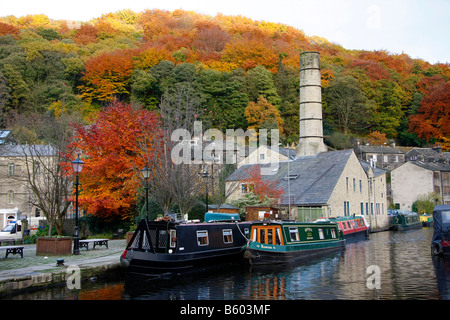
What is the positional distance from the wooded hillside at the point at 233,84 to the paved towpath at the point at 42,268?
37104 mm

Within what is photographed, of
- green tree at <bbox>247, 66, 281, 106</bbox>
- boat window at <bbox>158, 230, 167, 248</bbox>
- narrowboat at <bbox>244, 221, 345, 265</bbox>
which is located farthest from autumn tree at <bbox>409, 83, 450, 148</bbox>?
boat window at <bbox>158, 230, 167, 248</bbox>

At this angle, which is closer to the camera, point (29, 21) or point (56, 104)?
point (56, 104)

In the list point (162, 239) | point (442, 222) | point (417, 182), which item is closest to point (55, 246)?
point (162, 239)

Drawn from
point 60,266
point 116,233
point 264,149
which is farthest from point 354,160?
point 60,266

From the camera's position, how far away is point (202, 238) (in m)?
18.0

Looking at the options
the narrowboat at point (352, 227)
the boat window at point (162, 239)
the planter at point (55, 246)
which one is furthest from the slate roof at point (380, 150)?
the planter at point (55, 246)

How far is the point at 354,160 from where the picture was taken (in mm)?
36750

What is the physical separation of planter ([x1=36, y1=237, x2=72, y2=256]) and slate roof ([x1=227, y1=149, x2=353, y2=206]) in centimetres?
1934

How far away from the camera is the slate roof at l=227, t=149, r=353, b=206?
107 ft

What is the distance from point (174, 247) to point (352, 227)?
741 inches

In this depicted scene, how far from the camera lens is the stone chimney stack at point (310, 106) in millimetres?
43562

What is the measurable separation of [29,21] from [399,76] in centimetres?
8203

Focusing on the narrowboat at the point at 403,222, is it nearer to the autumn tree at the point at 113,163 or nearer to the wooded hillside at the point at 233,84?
the wooded hillside at the point at 233,84
